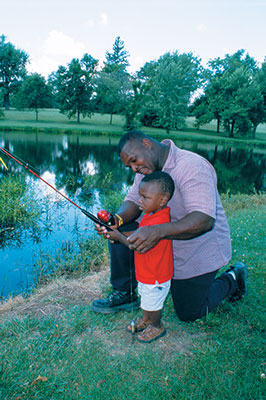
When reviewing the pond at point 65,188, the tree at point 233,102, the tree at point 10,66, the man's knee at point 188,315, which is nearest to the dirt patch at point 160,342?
the man's knee at point 188,315

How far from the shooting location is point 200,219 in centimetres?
250

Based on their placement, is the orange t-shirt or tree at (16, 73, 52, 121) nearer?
the orange t-shirt

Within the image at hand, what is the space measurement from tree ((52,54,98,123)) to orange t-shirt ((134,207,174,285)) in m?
49.9

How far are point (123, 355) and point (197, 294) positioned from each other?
877 mm

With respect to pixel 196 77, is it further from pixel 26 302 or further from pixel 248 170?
pixel 26 302

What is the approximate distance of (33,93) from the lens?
156 ft

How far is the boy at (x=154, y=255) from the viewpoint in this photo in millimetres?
2607

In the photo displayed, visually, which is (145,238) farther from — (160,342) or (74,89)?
(74,89)

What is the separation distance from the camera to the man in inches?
99.2

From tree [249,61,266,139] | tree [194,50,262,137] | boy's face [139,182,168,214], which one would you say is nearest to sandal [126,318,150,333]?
boy's face [139,182,168,214]

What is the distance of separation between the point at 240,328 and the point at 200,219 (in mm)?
1338

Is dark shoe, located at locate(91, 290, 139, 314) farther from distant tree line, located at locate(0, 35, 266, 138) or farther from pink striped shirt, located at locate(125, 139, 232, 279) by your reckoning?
distant tree line, located at locate(0, 35, 266, 138)

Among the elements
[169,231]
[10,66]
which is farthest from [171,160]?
[10,66]

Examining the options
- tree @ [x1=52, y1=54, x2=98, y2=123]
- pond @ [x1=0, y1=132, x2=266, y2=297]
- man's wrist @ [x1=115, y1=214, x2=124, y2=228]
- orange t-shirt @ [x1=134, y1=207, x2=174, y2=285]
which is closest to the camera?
orange t-shirt @ [x1=134, y1=207, x2=174, y2=285]
